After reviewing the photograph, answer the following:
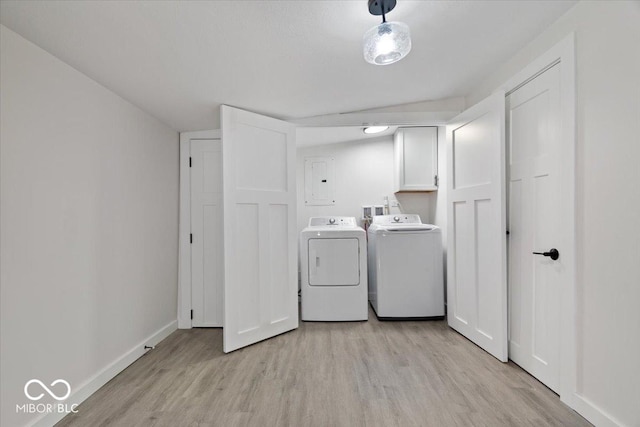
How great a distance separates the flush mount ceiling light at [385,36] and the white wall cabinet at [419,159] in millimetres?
2000

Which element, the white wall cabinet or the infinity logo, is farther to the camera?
the white wall cabinet

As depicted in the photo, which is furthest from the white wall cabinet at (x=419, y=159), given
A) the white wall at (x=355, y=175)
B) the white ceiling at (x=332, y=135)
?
the white wall at (x=355, y=175)

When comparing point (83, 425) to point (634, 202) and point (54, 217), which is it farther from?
point (634, 202)

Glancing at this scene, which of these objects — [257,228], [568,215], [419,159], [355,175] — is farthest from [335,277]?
[568,215]

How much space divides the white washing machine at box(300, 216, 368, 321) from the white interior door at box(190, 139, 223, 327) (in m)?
0.89

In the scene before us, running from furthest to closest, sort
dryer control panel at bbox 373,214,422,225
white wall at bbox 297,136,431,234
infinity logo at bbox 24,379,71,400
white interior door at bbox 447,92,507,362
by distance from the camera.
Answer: white wall at bbox 297,136,431,234 → dryer control panel at bbox 373,214,422,225 → white interior door at bbox 447,92,507,362 → infinity logo at bbox 24,379,71,400

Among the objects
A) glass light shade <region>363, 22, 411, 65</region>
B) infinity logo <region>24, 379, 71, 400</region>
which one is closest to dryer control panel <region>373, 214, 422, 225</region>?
glass light shade <region>363, 22, 411, 65</region>

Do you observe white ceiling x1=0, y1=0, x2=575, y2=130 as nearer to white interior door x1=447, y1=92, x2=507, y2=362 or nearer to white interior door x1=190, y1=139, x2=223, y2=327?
white interior door x1=447, y1=92, x2=507, y2=362

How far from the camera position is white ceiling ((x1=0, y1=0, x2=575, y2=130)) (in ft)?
4.01

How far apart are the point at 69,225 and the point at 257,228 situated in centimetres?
120

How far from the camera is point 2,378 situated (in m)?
1.17

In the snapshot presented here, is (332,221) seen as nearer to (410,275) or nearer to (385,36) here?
(410,275)

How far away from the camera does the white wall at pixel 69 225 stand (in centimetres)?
124

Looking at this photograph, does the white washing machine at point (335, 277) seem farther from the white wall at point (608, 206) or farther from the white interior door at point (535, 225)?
the white wall at point (608, 206)
